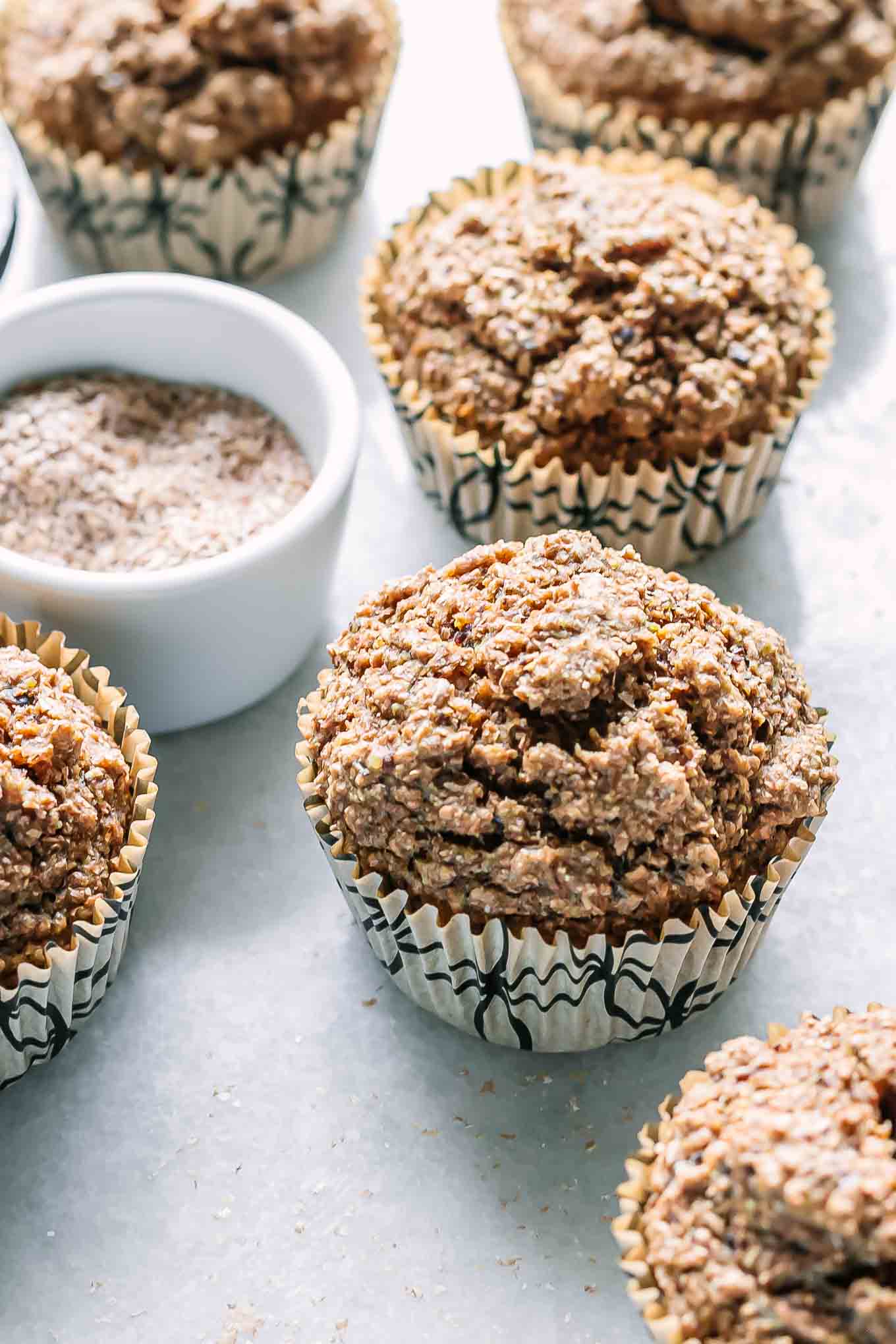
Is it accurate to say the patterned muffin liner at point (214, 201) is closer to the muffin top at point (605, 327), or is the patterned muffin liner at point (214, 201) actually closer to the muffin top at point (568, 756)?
the muffin top at point (605, 327)

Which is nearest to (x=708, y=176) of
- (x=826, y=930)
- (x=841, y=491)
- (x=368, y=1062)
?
(x=841, y=491)

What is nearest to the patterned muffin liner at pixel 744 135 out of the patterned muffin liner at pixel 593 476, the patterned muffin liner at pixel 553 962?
the patterned muffin liner at pixel 593 476

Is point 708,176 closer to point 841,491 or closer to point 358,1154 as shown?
point 841,491

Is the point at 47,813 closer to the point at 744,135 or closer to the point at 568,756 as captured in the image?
the point at 568,756

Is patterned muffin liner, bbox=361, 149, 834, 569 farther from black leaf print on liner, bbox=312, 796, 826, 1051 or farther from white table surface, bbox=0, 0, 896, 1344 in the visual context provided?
black leaf print on liner, bbox=312, 796, 826, 1051

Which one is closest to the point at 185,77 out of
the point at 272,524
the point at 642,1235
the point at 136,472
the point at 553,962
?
the point at 136,472

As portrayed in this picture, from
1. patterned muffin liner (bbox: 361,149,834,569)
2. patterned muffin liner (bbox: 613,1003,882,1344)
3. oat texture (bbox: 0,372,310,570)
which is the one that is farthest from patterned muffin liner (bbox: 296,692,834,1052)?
patterned muffin liner (bbox: 361,149,834,569)

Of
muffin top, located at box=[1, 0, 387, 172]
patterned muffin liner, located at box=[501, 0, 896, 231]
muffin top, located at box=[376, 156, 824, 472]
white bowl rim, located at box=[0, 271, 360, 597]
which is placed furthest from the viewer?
patterned muffin liner, located at box=[501, 0, 896, 231]
